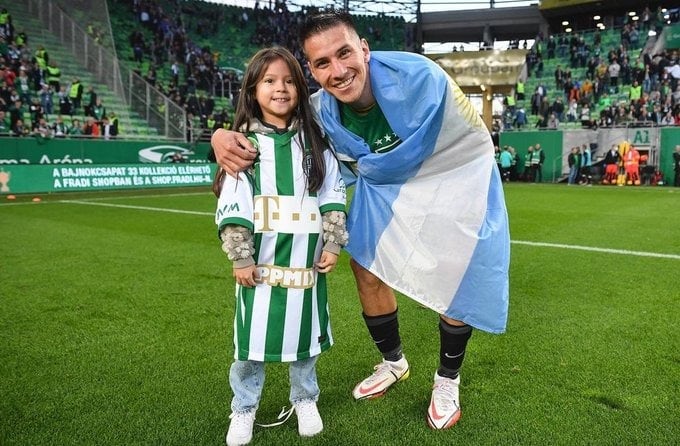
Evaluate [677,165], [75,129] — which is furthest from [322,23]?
[677,165]

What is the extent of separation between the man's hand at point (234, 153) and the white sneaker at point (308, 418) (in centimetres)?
98

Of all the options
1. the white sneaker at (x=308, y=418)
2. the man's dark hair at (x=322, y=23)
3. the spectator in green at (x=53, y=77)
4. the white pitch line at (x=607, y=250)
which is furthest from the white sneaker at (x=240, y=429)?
the spectator in green at (x=53, y=77)

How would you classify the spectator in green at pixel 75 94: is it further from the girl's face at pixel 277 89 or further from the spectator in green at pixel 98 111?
the girl's face at pixel 277 89

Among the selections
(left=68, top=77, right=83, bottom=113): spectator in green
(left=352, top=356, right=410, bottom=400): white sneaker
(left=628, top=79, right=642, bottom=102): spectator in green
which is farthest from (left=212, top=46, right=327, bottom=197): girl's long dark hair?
(left=628, top=79, right=642, bottom=102): spectator in green

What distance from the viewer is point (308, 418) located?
2340 millimetres

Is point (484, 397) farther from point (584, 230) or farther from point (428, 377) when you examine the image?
point (584, 230)

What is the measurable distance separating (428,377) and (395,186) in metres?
1.03

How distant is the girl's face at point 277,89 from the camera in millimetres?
2230

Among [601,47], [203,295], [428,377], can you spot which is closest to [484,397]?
[428,377]

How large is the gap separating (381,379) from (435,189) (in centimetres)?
95

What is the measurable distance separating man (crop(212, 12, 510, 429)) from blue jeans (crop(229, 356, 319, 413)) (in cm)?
39

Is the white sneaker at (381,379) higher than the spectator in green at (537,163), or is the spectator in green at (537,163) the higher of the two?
the spectator in green at (537,163)

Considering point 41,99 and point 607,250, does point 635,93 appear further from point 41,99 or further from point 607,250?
point 41,99

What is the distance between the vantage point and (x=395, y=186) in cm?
263
